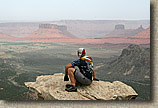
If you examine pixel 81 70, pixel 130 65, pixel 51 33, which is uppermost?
pixel 51 33

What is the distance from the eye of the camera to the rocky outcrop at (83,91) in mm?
3188

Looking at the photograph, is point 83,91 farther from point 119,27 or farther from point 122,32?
point 122,32

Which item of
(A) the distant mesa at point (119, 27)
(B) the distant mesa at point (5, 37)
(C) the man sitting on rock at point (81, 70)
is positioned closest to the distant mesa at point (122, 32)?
(A) the distant mesa at point (119, 27)

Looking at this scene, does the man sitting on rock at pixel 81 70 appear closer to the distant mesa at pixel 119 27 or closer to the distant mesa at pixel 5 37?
the distant mesa at pixel 119 27

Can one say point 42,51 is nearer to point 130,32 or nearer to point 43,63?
point 43,63

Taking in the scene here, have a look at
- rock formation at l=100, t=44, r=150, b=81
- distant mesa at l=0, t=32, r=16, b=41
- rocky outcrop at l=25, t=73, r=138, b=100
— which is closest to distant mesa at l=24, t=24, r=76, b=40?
distant mesa at l=0, t=32, r=16, b=41

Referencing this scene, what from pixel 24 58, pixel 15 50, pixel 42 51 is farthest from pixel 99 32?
pixel 15 50

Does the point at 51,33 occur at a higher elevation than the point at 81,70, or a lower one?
higher

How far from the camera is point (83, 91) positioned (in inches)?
127

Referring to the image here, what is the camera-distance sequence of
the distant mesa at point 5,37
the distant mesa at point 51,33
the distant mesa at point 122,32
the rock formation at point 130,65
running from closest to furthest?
the rock formation at point 130,65
the distant mesa at point 122,32
the distant mesa at point 51,33
the distant mesa at point 5,37

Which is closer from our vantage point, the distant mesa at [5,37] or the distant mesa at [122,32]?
the distant mesa at [122,32]

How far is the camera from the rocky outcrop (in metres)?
3.19

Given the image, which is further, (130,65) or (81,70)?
(130,65)

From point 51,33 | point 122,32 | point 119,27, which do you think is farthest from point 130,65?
point 51,33
